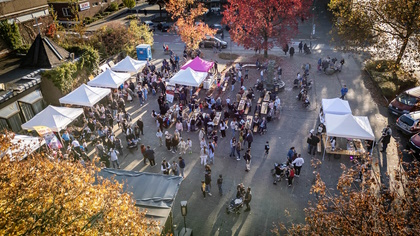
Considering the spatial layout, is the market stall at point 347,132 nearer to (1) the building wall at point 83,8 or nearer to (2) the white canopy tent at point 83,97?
(2) the white canopy tent at point 83,97

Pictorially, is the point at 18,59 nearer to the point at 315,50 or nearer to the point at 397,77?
the point at 315,50

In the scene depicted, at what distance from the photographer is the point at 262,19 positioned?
85.4ft

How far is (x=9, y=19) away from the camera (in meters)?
24.3

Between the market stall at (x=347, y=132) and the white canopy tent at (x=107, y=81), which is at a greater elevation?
the white canopy tent at (x=107, y=81)

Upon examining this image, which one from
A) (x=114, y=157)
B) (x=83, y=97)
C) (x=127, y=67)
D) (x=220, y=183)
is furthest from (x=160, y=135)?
(x=127, y=67)

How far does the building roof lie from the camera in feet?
66.9

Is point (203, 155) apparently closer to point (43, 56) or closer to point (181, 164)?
point (181, 164)

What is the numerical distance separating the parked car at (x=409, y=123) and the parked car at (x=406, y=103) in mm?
1134

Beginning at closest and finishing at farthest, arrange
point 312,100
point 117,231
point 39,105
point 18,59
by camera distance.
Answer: point 117,231 < point 39,105 < point 312,100 < point 18,59

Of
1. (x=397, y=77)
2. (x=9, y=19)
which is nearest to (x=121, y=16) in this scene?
(x=9, y=19)

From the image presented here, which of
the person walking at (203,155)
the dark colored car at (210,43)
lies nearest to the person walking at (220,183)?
the person walking at (203,155)

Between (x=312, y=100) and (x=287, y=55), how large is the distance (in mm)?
10028

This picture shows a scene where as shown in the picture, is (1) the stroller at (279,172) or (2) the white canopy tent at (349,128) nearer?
(1) the stroller at (279,172)

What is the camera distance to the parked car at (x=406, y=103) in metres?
17.8
